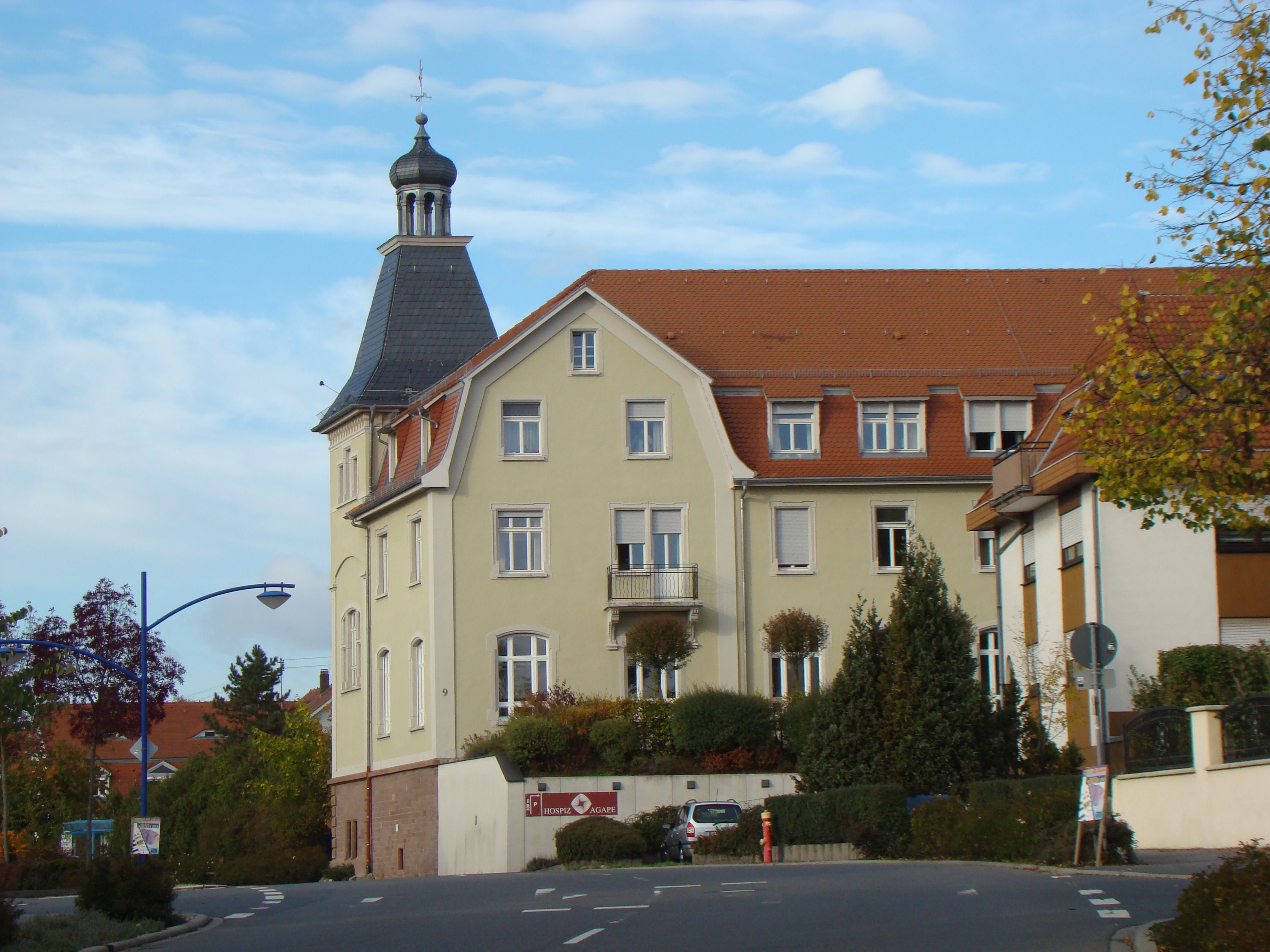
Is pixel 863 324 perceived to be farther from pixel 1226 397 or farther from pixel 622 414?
pixel 1226 397

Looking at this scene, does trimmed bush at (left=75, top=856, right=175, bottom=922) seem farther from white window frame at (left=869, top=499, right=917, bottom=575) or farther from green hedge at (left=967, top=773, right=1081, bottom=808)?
white window frame at (left=869, top=499, right=917, bottom=575)

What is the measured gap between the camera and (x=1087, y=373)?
16938 mm

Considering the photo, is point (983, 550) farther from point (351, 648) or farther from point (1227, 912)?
point (1227, 912)

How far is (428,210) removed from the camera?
52969mm

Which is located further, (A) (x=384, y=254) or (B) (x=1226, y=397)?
(A) (x=384, y=254)

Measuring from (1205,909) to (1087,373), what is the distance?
264 inches

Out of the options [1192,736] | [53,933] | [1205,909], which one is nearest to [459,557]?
[1192,736]

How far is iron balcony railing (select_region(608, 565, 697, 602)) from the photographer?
4362 centimetres

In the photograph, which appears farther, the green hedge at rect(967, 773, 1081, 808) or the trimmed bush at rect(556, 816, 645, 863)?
the trimmed bush at rect(556, 816, 645, 863)

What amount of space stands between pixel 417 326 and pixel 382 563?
7341 millimetres

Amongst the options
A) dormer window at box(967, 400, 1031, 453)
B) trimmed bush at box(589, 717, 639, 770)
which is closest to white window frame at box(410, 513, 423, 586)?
trimmed bush at box(589, 717, 639, 770)

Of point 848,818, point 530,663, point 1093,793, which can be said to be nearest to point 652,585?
point 530,663

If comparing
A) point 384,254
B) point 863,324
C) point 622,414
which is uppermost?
point 384,254

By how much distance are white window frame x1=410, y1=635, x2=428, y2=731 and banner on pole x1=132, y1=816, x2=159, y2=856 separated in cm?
2007
